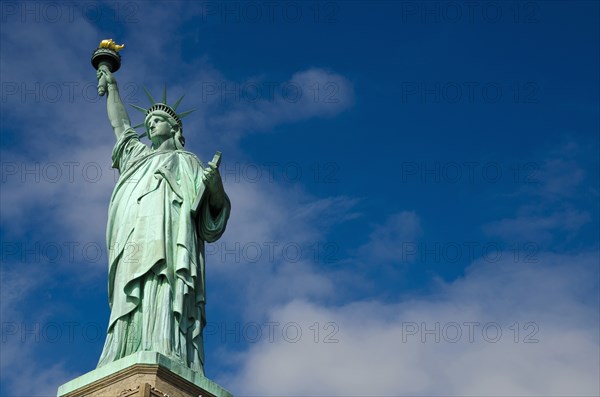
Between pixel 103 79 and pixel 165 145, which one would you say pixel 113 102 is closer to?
pixel 103 79

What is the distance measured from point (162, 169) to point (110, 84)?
358cm

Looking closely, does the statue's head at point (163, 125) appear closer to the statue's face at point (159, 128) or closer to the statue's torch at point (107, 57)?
the statue's face at point (159, 128)

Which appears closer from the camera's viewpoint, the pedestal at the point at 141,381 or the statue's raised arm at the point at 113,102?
the pedestal at the point at 141,381

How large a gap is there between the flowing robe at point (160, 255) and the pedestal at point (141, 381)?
→ 479 mm

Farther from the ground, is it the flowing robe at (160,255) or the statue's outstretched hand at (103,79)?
the statue's outstretched hand at (103,79)

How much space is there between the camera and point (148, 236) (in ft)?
55.3

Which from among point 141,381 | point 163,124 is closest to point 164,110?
point 163,124

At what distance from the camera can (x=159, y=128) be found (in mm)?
19109

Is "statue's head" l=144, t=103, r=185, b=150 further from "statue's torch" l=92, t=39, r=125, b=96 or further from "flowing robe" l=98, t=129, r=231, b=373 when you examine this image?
"statue's torch" l=92, t=39, r=125, b=96

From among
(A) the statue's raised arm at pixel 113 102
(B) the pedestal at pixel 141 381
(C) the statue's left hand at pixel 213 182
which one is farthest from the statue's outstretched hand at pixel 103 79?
(B) the pedestal at pixel 141 381

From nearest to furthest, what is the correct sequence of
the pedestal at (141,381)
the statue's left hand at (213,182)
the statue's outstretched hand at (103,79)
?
the pedestal at (141,381), the statue's left hand at (213,182), the statue's outstretched hand at (103,79)

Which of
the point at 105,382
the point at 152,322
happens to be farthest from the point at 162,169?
the point at 105,382

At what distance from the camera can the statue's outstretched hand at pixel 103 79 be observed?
20.6 metres

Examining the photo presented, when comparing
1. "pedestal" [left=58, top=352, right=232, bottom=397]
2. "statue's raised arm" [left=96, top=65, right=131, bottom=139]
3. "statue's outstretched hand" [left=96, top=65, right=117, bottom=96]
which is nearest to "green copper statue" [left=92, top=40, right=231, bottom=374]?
"pedestal" [left=58, top=352, right=232, bottom=397]
